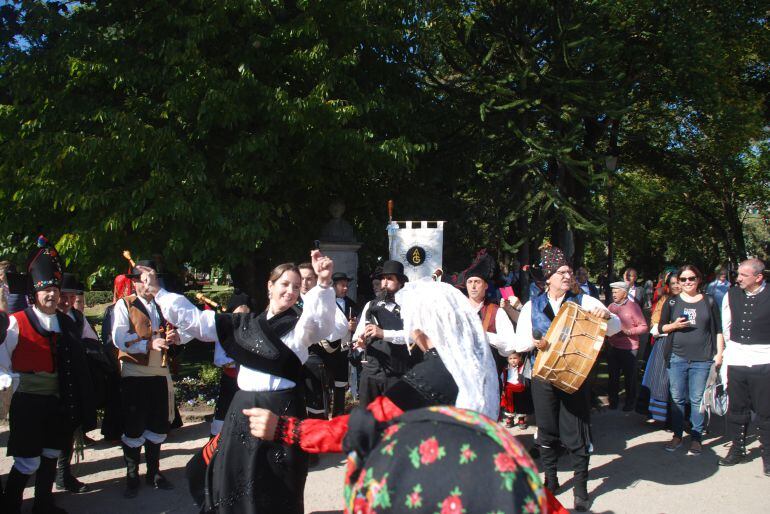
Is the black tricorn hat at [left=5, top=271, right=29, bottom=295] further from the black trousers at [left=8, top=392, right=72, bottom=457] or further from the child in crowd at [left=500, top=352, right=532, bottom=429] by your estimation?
the child in crowd at [left=500, top=352, right=532, bottom=429]

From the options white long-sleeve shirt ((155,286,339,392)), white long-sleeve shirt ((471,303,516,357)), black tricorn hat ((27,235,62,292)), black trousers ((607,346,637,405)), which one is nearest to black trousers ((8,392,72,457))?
black tricorn hat ((27,235,62,292))

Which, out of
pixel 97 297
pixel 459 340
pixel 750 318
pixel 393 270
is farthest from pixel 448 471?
pixel 97 297

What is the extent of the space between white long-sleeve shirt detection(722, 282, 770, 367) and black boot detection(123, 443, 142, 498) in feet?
19.0

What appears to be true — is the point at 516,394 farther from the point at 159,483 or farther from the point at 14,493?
the point at 14,493

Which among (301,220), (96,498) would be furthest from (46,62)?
(96,498)

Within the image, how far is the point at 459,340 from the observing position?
9.00 ft

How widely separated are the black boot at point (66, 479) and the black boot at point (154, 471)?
1.97 feet

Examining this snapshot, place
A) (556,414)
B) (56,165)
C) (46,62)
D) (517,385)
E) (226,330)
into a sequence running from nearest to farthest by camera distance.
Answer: (226,330) < (556,414) < (517,385) < (56,165) < (46,62)

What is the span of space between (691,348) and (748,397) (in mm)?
696

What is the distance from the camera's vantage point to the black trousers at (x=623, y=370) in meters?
8.16

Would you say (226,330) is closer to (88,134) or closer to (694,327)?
(694,327)

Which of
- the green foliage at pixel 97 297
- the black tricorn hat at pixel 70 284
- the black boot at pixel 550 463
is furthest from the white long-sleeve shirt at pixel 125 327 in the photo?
the green foliage at pixel 97 297

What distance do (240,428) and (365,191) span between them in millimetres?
8659

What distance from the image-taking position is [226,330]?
3744 mm
